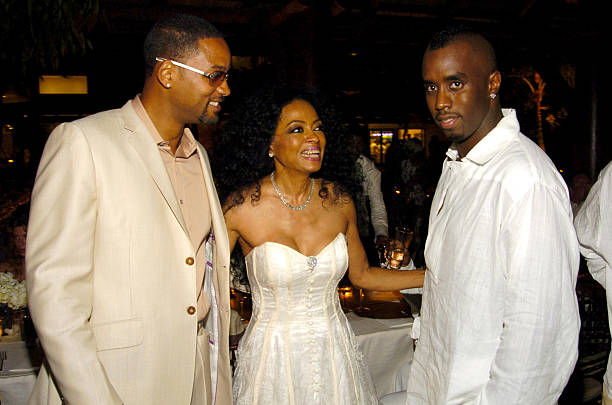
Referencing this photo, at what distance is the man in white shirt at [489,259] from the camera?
1286 millimetres

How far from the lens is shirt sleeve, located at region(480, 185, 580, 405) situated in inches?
50.2

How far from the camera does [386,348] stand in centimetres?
272

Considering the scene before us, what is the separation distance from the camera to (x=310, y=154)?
2275 millimetres

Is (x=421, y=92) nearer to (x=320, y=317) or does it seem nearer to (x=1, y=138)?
(x=1, y=138)

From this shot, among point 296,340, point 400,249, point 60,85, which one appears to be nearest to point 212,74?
point 296,340

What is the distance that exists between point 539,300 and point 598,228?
933 millimetres

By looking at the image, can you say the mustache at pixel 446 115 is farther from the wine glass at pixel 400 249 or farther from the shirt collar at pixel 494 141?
the wine glass at pixel 400 249

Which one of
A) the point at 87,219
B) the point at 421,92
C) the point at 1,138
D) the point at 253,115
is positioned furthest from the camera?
the point at 421,92

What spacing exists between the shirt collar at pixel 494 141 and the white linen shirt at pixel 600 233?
735 mm

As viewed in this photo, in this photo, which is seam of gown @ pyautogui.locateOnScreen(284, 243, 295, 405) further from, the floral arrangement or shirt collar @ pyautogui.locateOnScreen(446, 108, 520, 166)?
the floral arrangement

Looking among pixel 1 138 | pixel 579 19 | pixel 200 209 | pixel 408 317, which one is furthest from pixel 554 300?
pixel 1 138

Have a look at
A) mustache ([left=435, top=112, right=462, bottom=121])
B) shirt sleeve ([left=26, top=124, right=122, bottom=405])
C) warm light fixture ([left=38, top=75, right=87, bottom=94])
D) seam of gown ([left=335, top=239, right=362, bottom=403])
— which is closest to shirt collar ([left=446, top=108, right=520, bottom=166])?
mustache ([left=435, top=112, right=462, bottom=121])

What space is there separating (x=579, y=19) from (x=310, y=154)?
711cm

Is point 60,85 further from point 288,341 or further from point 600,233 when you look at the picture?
point 600,233
